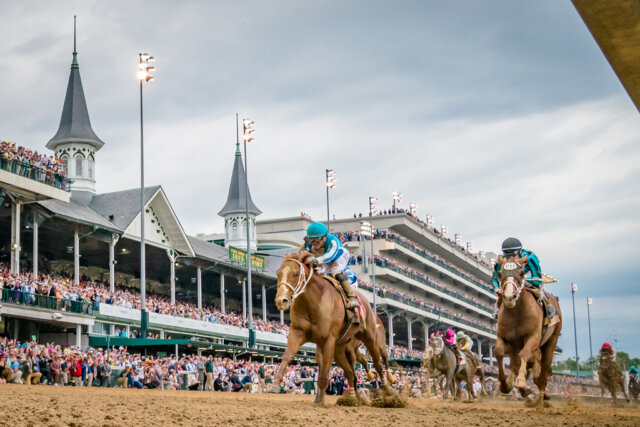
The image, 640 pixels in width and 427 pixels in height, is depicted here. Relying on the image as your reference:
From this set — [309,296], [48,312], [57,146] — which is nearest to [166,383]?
[48,312]

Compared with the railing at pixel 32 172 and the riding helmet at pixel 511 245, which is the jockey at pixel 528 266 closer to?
the riding helmet at pixel 511 245

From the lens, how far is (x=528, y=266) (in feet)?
43.1

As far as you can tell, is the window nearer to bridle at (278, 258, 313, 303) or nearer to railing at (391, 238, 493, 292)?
railing at (391, 238, 493, 292)

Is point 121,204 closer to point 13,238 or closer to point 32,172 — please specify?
point 32,172

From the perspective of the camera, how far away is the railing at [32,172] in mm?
31906

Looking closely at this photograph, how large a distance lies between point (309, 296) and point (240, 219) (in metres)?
66.1

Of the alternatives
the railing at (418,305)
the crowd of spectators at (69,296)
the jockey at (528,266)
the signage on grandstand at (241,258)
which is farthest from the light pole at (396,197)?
the jockey at (528,266)

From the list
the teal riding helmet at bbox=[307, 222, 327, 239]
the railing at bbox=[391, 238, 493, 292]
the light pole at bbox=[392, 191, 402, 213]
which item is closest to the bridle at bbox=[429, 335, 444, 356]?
the teal riding helmet at bbox=[307, 222, 327, 239]

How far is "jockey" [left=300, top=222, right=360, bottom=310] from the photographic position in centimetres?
1255

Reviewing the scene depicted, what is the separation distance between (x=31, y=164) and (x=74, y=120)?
21963 mm

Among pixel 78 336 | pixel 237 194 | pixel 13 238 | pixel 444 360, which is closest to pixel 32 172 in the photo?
pixel 13 238

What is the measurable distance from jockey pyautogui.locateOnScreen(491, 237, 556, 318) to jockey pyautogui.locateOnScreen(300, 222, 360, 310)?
7.60 ft

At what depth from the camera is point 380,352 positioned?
14195 mm

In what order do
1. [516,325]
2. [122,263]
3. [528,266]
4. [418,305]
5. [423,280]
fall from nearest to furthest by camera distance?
1. [516,325]
2. [528,266]
3. [122,263]
4. [418,305]
5. [423,280]
